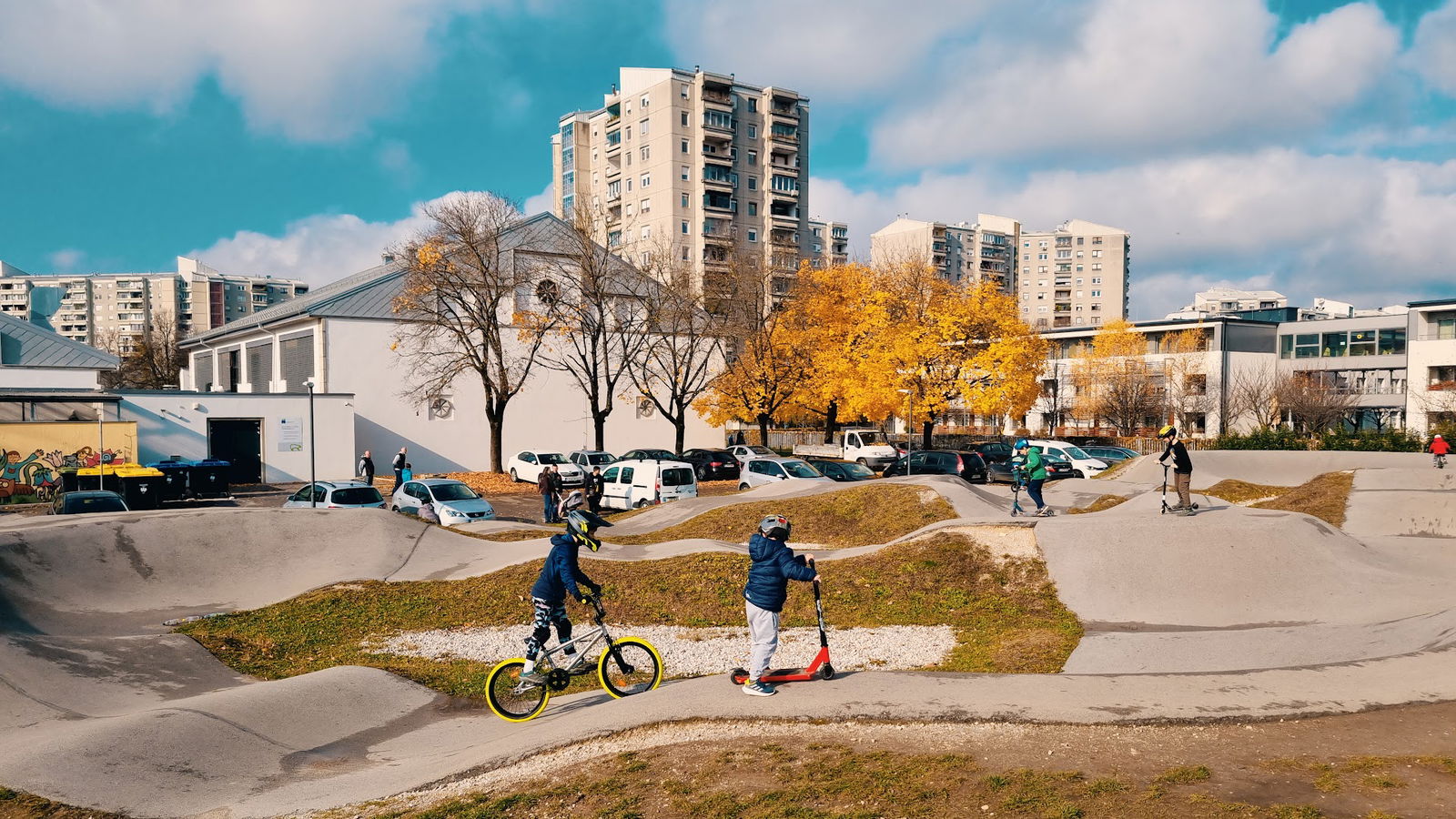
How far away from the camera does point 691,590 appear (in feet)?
47.3

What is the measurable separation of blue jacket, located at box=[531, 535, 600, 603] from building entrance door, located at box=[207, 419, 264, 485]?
33.5 meters

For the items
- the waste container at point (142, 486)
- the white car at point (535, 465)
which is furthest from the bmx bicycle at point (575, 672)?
the white car at point (535, 465)

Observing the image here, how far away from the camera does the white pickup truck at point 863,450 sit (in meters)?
40.3

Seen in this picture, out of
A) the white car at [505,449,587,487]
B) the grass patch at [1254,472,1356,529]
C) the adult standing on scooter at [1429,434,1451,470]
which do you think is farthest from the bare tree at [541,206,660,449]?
the adult standing on scooter at [1429,434,1451,470]

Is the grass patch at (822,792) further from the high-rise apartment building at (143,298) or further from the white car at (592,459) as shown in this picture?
the high-rise apartment building at (143,298)

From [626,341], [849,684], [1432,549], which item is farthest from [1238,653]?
[626,341]

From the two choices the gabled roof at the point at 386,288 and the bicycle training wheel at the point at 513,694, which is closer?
the bicycle training wheel at the point at 513,694

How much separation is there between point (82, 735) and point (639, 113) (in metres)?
81.9

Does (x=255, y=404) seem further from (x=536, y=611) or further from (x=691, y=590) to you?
(x=536, y=611)

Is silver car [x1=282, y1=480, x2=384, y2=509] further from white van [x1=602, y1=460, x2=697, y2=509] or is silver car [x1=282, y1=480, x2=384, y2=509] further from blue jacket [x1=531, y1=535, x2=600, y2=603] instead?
blue jacket [x1=531, y1=535, x2=600, y2=603]

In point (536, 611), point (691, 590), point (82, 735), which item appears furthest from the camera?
point (691, 590)

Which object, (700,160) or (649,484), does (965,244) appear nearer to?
(700,160)

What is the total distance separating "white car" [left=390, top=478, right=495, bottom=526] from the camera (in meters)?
23.2

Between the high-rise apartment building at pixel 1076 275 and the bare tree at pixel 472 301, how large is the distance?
10318cm
